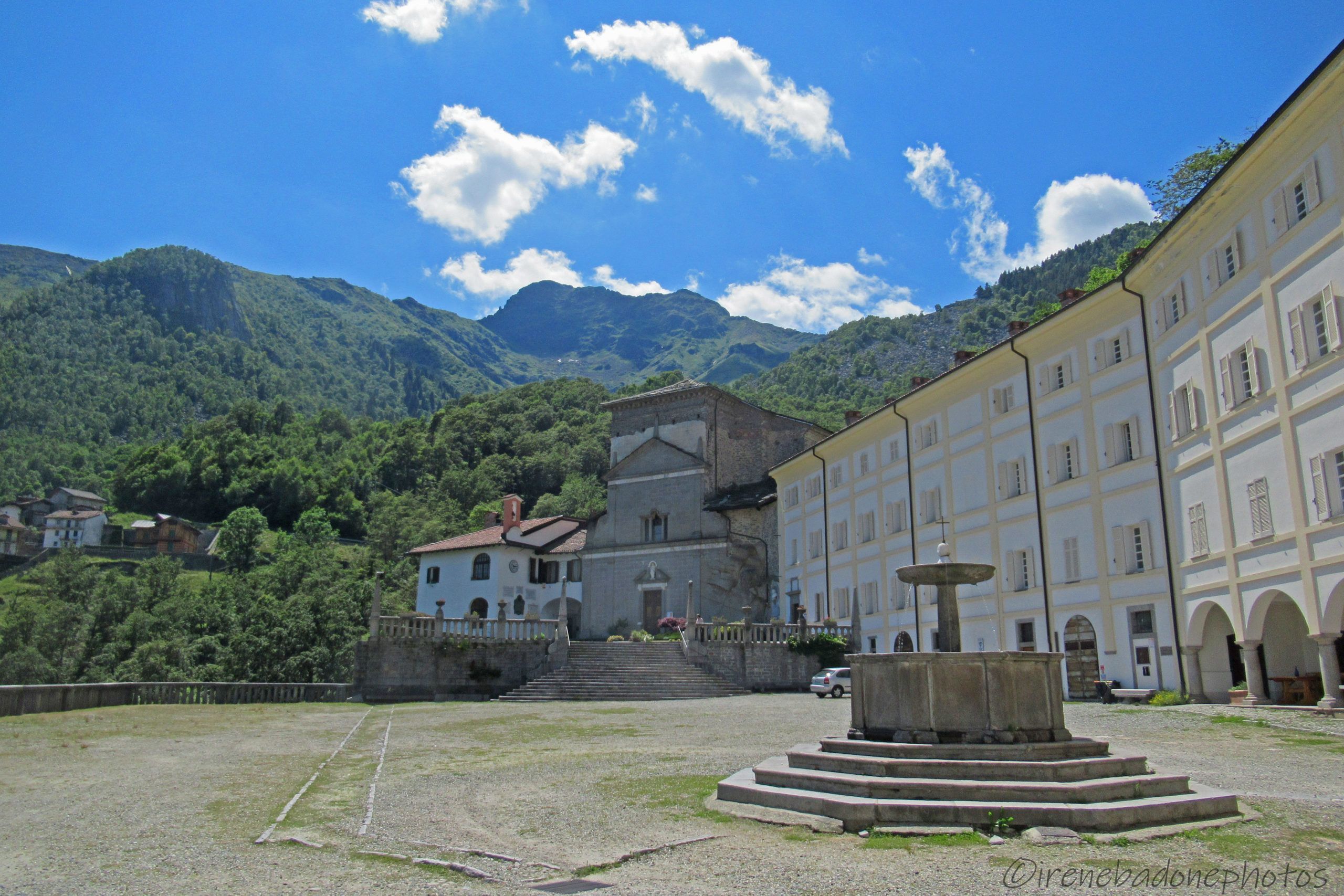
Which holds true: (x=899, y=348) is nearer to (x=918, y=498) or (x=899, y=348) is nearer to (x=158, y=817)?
(x=918, y=498)

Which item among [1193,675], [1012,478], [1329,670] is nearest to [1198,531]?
[1193,675]

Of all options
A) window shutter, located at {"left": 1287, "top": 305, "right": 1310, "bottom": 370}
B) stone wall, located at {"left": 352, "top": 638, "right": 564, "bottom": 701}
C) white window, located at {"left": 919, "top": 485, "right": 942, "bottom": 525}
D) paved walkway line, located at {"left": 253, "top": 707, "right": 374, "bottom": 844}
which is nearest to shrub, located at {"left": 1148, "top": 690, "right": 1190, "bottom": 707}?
window shutter, located at {"left": 1287, "top": 305, "right": 1310, "bottom": 370}

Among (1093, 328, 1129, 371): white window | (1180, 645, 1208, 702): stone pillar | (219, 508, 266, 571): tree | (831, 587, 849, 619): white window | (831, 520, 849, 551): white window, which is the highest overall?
(219, 508, 266, 571): tree

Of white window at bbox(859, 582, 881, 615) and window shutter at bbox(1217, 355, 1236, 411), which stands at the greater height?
window shutter at bbox(1217, 355, 1236, 411)

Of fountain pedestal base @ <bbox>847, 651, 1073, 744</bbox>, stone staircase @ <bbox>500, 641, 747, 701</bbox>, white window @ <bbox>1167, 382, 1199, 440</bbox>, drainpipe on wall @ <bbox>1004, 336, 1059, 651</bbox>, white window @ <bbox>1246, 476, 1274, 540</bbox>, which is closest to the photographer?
fountain pedestal base @ <bbox>847, 651, 1073, 744</bbox>

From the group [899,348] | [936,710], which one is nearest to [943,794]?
[936,710]

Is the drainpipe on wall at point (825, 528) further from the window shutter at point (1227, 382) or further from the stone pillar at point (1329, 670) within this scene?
the stone pillar at point (1329, 670)

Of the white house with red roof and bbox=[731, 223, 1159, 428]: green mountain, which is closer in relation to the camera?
the white house with red roof

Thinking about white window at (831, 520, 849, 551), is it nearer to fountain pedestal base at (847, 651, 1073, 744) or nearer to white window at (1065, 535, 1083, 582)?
white window at (1065, 535, 1083, 582)

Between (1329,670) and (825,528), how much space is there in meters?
26.9

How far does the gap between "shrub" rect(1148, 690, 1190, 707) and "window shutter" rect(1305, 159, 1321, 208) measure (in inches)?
484

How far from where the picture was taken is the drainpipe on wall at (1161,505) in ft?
82.5

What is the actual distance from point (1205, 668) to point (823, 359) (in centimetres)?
13953

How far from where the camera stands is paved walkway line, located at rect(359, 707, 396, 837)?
9.28 metres
